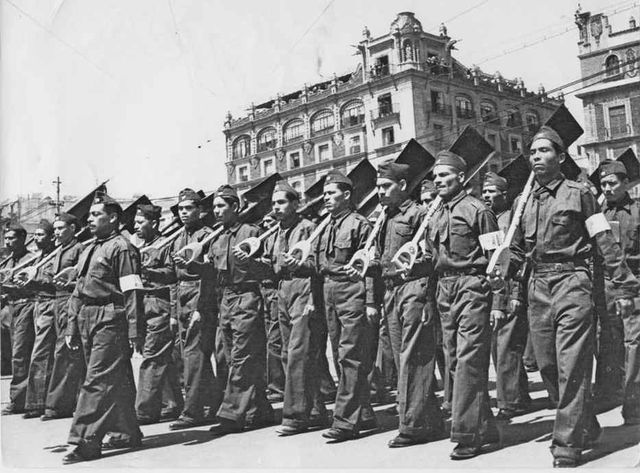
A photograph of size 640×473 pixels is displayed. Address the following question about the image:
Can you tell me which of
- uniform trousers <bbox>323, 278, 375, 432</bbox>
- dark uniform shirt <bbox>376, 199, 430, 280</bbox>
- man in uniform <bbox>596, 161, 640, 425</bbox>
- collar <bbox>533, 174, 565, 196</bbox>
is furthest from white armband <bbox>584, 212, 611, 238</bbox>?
uniform trousers <bbox>323, 278, 375, 432</bbox>

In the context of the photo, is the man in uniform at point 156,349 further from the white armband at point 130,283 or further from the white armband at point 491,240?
the white armband at point 491,240

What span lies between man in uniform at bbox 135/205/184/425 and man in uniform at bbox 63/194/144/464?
0.95 metres

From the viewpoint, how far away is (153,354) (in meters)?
6.96

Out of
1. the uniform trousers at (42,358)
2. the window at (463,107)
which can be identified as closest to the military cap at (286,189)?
the uniform trousers at (42,358)

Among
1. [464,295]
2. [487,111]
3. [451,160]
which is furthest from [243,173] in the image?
[464,295]

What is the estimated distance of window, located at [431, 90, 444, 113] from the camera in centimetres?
1582

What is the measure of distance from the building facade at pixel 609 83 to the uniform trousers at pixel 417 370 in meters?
3.32

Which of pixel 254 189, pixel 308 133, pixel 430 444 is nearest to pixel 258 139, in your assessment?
pixel 308 133

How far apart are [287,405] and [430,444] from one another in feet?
4.86

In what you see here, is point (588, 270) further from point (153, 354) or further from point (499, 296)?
point (153, 354)

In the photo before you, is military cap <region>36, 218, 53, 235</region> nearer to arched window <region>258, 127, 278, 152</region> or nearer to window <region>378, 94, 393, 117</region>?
arched window <region>258, 127, 278, 152</region>

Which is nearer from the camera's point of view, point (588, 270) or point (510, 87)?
point (588, 270)

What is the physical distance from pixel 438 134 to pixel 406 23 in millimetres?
9331

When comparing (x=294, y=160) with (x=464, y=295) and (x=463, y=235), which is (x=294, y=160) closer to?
(x=463, y=235)
